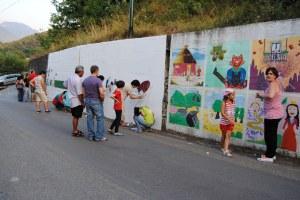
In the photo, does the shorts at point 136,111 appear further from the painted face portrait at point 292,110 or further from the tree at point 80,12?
the tree at point 80,12

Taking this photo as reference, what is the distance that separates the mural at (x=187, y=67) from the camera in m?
12.6

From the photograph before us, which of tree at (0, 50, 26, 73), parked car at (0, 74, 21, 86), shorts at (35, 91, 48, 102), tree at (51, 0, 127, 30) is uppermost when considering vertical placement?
tree at (51, 0, 127, 30)

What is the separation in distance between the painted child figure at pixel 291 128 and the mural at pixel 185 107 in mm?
3081

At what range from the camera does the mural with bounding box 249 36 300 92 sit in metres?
9.66

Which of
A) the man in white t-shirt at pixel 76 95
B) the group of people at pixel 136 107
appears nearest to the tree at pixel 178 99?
the group of people at pixel 136 107

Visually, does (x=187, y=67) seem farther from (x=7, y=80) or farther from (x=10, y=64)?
(x=10, y=64)

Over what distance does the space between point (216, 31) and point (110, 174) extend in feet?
18.4

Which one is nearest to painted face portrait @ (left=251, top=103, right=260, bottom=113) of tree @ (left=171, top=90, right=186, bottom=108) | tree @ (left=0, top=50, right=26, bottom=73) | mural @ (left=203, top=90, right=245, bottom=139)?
mural @ (left=203, top=90, right=245, bottom=139)

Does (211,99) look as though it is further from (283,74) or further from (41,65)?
(41,65)

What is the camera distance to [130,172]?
26.1 ft

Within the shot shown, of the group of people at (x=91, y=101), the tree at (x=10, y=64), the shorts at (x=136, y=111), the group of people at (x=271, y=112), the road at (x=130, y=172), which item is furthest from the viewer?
the tree at (x=10, y=64)

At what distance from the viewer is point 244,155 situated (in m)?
10.1

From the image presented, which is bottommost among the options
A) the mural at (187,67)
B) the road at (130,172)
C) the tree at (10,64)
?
the road at (130,172)

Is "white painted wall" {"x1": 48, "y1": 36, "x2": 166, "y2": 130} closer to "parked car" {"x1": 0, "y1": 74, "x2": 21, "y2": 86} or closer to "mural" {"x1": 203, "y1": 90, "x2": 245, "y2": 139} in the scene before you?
"mural" {"x1": 203, "y1": 90, "x2": 245, "y2": 139}
